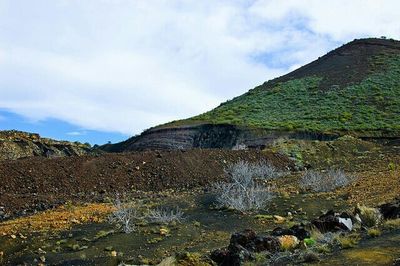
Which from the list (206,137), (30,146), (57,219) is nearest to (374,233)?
(57,219)

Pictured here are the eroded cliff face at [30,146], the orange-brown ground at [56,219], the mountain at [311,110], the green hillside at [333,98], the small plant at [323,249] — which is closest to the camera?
the small plant at [323,249]

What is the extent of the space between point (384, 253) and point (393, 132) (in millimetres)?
32570

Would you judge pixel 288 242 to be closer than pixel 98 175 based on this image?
Yes

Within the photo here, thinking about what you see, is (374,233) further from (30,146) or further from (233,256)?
(30,146)

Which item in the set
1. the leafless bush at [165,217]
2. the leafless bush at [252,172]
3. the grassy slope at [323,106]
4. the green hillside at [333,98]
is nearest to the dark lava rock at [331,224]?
the leafless bush at [165,217]

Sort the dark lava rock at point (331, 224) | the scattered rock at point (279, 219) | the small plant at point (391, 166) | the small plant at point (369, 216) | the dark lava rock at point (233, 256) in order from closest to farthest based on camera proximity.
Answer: the dark lava rock at point (233, 256) < the dark lava rock at point (331, 224) < the small plant at point (369, 216) < the scattered rock at point (279, 219) < the small plant at point (391, 166)

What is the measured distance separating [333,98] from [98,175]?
117 feet

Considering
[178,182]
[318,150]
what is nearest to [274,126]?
[318,150]

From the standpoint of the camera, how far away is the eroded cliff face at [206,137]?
4166cm

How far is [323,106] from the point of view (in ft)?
168

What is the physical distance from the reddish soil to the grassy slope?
19.0 meters

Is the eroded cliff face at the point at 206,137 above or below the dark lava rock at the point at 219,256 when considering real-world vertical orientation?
above

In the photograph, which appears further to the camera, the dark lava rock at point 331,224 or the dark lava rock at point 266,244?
the dark lava rock at point 331,224

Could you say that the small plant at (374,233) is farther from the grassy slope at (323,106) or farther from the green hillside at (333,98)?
the green hillside at (333,98)
